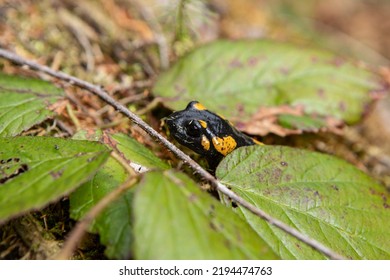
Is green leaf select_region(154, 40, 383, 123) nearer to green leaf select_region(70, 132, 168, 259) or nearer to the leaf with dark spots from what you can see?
the leaf with dark spots

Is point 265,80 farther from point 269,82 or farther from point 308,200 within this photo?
point 308,200

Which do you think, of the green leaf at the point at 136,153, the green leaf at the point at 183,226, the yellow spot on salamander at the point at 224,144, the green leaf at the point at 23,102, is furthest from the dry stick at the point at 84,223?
the yellow spot on salamander at the point at 224,144

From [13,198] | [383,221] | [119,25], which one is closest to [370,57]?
[119,25]

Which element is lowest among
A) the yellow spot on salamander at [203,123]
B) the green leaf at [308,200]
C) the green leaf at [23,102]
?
the green leaf at [308,200]

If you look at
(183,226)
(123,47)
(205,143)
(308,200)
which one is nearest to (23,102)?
(205,143)

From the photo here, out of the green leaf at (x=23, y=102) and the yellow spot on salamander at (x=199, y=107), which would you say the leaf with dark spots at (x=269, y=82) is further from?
the green leaf at (x=23, y=102)
